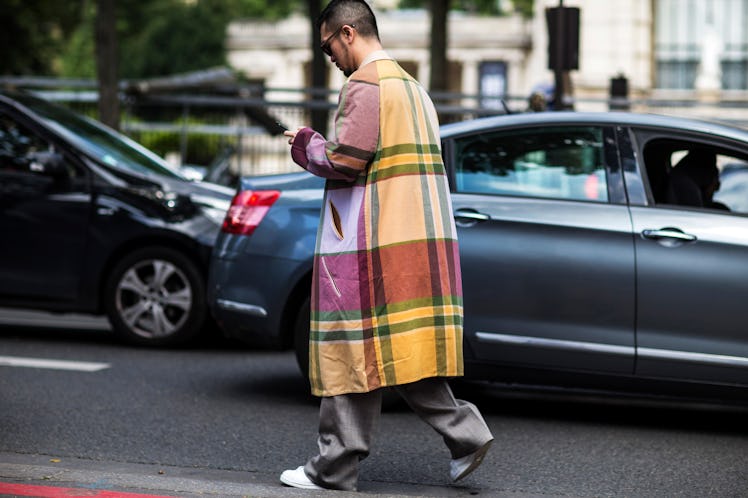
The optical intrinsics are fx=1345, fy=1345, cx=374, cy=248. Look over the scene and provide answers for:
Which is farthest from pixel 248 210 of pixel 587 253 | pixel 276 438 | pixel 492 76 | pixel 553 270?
pixel 492 76

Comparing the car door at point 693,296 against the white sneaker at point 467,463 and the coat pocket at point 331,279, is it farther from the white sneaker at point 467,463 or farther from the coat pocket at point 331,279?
the coat pocket at point 331,279

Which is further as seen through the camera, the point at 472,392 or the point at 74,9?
the point at 74,9

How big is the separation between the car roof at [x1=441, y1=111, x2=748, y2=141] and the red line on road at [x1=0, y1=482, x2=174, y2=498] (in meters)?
2.82

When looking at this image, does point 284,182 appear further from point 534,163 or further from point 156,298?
point 156,298

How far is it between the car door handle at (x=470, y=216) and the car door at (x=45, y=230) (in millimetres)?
3619

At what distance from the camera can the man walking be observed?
4707 millimetres

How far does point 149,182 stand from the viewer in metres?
9.45

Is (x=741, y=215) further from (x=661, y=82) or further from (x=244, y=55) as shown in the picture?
(x=244, y=55)

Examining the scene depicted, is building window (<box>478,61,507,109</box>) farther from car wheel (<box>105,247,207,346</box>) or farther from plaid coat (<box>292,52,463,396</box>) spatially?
plaid coat (<box>292,52,463,396</box>)

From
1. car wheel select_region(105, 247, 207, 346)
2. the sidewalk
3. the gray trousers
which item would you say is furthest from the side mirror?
the gray trousers

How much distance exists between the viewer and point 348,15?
478 cm

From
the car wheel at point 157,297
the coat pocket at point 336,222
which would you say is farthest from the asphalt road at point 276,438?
the coat pocket at point 336,222

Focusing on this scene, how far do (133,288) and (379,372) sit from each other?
4841 millimetres

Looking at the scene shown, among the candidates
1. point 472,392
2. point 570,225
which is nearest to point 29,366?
point 472,392
